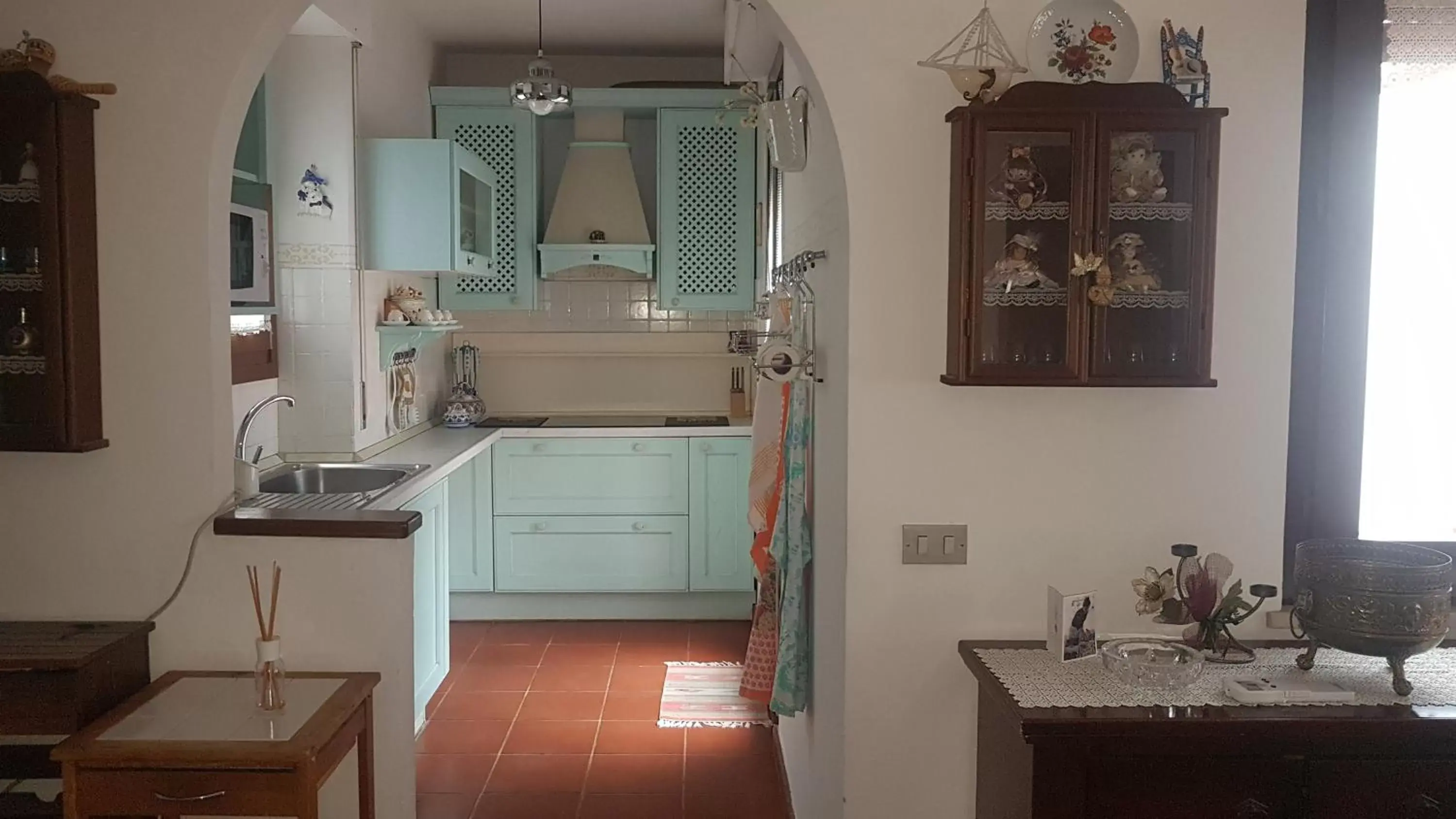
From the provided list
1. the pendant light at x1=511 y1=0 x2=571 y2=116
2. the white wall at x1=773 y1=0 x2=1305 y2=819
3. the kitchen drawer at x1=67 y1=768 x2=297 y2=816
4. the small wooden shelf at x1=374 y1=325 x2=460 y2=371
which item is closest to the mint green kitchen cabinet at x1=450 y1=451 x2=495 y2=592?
the small wooden shelf at x1=374 y1=325 x2=460 y2=371

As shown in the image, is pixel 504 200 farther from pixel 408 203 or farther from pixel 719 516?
pixel 719 516

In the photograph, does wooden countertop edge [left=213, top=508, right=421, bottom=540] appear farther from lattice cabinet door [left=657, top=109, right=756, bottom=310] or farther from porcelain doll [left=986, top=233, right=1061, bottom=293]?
lattice cabinet door [left=657, top=109, right=756, bottom=310]

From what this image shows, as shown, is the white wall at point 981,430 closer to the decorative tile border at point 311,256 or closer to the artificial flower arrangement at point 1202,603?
the artificial flower arrangement at point 1202,603

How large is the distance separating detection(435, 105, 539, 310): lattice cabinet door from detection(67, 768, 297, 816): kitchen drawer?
343 cm

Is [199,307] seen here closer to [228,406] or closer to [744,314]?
[228,406]

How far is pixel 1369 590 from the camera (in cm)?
201

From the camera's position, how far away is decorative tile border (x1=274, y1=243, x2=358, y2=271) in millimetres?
3992

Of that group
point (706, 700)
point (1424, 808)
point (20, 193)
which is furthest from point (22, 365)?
point (1424, 808)

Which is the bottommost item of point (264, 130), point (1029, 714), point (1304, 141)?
point (1029, 714)

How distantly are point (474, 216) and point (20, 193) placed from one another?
252cm

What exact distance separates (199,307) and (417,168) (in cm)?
185

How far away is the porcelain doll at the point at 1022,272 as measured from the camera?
7.00ft

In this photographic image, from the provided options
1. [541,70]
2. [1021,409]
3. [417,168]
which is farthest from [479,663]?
[1021,409]

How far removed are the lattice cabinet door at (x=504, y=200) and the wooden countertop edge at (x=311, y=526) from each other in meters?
2.88
